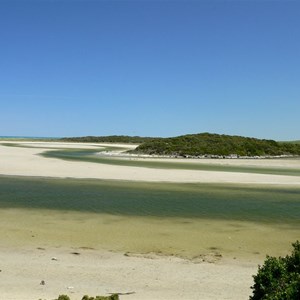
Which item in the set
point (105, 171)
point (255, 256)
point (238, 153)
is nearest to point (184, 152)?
point (238, 153)

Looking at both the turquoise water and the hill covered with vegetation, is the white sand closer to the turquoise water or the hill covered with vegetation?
the turquoise water

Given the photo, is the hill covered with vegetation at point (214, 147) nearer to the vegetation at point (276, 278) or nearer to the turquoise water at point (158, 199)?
the turquoise water at point (158, 199)

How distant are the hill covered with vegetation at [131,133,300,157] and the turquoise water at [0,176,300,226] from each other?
41.1 metres

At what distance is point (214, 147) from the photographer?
75188mm

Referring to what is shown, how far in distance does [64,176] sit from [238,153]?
4423 centimetres

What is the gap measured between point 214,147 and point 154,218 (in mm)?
57496

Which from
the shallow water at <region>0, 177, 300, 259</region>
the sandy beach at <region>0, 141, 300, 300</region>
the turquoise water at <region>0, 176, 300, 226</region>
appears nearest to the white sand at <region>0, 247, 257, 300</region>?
the sandy beach at <region>0, 141, 300, 300</region>

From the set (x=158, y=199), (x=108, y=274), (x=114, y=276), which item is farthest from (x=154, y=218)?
(x=114, y=276)

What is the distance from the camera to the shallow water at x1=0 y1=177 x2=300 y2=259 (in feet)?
47.8

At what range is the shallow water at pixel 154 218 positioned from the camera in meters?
14.6

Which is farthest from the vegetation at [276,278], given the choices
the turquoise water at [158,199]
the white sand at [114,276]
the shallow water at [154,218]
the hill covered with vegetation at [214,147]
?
the hill covered with vegetation at [214,147]

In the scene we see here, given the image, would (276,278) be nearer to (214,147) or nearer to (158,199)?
(158,199)

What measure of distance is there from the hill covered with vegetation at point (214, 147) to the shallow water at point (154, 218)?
1664 inches

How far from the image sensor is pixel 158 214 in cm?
1991
